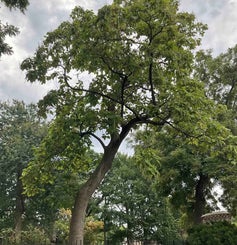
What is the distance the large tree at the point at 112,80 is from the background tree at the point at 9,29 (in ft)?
2.21

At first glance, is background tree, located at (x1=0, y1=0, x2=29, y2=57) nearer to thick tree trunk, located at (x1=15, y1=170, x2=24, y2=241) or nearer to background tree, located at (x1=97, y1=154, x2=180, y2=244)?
background tree, located at (x1=97, y1=154, x2=180, y2=244)

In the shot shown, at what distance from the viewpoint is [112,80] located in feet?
32.9

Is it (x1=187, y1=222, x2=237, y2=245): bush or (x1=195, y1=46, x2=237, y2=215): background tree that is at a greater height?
(x1=195, y1=46, x2=237, y2=215): background tree

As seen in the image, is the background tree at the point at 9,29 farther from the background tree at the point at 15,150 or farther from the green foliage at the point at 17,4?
the background tree at the point at 15,150

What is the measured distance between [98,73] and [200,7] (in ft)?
13.0

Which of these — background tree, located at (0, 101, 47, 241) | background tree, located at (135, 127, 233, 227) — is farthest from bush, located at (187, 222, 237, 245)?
background tree, located at (0, 101, 47, 241)

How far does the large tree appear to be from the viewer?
8836 mm

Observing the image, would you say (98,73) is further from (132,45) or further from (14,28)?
(14,28)

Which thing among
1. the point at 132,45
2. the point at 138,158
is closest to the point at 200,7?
the point at 132,45

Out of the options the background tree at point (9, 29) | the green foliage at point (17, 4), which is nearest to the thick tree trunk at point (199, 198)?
the background tree at point (9, 29)

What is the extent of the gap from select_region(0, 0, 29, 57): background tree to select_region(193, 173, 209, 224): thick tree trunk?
1126cm

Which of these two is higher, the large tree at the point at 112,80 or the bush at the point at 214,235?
the large tree at the point at 112,80

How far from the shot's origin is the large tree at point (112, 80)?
8.84 metres

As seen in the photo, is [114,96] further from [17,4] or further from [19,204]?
[19,204]
